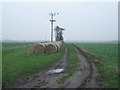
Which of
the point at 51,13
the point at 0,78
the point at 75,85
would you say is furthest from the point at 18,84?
the point at 51,13

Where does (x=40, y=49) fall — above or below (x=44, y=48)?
below

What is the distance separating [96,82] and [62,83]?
6.20 feet

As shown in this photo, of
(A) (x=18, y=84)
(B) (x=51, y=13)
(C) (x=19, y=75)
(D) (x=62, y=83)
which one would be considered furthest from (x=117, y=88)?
(B) (x=51, y=13)

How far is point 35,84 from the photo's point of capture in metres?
11.1

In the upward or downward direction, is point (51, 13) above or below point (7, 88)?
above

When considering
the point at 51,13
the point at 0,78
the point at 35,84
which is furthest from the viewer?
the point at 51,13

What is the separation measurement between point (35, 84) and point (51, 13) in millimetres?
45408

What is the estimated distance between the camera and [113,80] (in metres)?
12.1

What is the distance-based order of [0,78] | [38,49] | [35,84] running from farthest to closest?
[38,49]
[0,78]
[35,84]

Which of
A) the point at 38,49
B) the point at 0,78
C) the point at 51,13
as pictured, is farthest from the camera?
the point at 51,13

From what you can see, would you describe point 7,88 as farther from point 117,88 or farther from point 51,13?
point 51,13

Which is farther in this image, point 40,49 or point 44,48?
point 44,48

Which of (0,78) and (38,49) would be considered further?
(38,49)

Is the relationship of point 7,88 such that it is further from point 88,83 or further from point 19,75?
point 88,83
